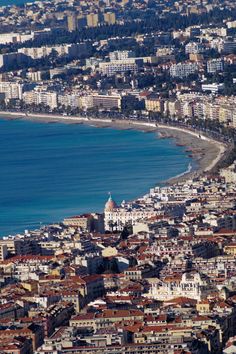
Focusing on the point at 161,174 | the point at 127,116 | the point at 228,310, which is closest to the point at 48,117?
the point at 127,116

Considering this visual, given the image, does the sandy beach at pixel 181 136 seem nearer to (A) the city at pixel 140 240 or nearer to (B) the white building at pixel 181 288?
(A) the city at pixel 140 240

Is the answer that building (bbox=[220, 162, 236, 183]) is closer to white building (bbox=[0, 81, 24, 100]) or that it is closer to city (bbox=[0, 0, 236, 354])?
city (bbox=[0, 0, 236, 354])

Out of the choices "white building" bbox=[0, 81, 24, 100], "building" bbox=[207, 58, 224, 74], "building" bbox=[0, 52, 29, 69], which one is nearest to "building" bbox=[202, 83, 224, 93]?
"building" bbox=[207, 58, 224, 74]

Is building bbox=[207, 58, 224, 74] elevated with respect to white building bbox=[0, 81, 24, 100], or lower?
elevated

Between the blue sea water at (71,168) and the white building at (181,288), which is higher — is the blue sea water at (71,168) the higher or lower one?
the lower one

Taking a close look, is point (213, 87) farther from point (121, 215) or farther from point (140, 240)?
point (140, 240)

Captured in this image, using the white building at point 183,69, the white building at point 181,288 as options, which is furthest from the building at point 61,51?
the white building at point 181,288
